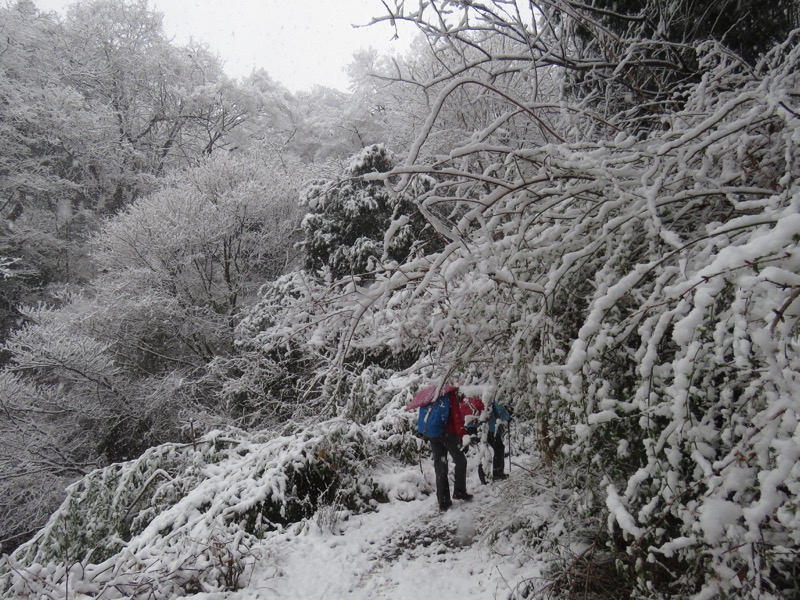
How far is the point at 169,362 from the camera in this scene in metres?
11.9

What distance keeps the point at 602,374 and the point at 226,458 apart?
4856 mm

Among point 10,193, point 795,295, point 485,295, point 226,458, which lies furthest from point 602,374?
point 10,193

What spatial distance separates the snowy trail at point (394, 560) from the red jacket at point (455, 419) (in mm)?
582

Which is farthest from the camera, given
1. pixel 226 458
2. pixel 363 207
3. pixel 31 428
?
pixel 31 428

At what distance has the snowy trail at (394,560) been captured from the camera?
10.4 feet

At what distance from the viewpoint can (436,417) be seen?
399cm

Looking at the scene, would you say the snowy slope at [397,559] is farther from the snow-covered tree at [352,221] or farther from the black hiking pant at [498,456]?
the snow-covered tree at [352,221]

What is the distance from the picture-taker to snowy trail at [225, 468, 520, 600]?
316 centimetres

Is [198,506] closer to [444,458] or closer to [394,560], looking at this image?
[394,560]

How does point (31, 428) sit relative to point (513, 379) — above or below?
below

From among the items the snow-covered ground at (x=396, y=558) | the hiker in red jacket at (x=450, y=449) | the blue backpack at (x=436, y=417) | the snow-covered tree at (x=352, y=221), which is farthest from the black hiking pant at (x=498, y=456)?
the snow-covered tree at (x=352, y=221)

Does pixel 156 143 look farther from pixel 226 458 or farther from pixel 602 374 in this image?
pixel 602 374

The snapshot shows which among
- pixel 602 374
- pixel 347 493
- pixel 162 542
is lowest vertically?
pixel 347 493

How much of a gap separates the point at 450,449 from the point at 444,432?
0.54ft
